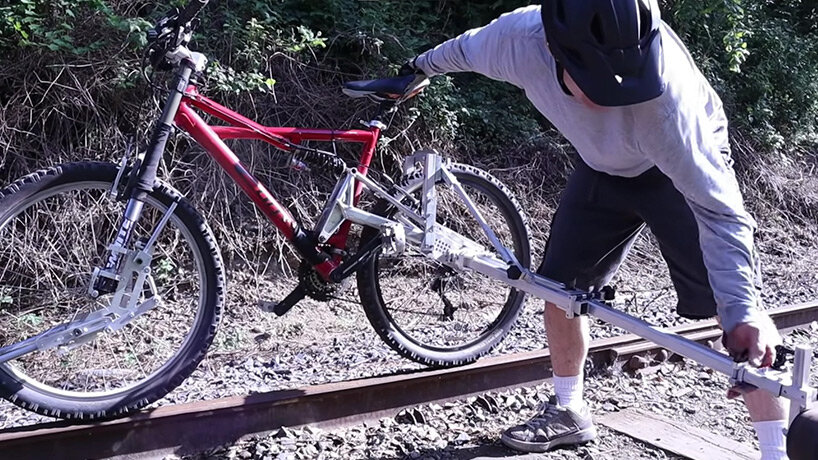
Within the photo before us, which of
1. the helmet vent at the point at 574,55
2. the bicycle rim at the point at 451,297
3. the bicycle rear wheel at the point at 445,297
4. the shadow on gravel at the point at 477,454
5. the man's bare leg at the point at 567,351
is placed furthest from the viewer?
the bicycle rim at the point at 451,297

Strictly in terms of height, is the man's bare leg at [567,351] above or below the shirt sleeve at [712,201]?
below

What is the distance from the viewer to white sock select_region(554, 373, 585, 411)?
3.76 meters

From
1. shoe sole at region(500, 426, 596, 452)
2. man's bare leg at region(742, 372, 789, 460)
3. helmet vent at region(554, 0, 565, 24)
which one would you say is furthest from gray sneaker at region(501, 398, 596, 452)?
helmet vent at region(554, 0, 565, 24)

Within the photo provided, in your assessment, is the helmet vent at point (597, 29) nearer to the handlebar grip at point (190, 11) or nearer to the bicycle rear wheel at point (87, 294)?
the handlebar grip at point (190, 11)

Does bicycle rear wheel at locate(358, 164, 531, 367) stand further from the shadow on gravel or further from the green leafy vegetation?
the green leafy vegetation

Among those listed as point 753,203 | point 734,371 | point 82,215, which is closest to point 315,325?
point 82,215

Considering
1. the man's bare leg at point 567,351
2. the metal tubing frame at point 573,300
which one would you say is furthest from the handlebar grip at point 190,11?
the man's bare leg at point 567,351

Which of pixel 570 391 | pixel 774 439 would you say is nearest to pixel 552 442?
pixel 570 391

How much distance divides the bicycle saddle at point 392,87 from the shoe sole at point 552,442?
170 centimetres

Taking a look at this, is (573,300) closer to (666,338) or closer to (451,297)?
(666,338)

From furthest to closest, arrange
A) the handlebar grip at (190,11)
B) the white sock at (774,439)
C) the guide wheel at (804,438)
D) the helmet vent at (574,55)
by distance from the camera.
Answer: the handlebar grip at (190,11)
the white sock at (774,439)
the helmet vent at (574,55)
the guide wheel at (804,438)

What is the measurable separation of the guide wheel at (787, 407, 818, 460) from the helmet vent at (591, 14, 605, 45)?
1257mm

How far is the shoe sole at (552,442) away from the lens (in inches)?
Result: 142

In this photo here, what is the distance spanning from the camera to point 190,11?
3412mm
